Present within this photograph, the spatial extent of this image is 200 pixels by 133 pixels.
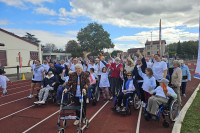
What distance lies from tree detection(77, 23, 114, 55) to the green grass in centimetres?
3931

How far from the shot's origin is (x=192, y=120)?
418 centimetres

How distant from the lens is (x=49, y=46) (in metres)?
73.4

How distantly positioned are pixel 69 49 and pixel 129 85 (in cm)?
5213

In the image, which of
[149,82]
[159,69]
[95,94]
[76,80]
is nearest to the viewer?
[76,80]

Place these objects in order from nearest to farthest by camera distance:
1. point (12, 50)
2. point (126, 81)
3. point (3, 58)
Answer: point (126, 81)
point (3, 58)
point (12, 50)

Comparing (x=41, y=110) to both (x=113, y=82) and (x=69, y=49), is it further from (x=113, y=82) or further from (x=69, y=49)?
(x=69, y=49)

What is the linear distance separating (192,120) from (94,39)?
4211 cm

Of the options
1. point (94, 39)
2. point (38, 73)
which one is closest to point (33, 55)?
point (38, 73)

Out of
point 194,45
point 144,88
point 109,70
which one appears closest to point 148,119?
point 144,88

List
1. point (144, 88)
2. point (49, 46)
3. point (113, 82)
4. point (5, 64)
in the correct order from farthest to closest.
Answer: point (49, 46)
point (5, 64)
point (113, 82)
point (144, 88)

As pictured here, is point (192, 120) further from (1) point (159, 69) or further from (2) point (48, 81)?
(2) point (48, 81)

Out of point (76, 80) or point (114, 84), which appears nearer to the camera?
point (76, 80)

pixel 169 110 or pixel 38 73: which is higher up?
pixel 38 73

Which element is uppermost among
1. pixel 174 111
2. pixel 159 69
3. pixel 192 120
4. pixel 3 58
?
pixel 3 58
